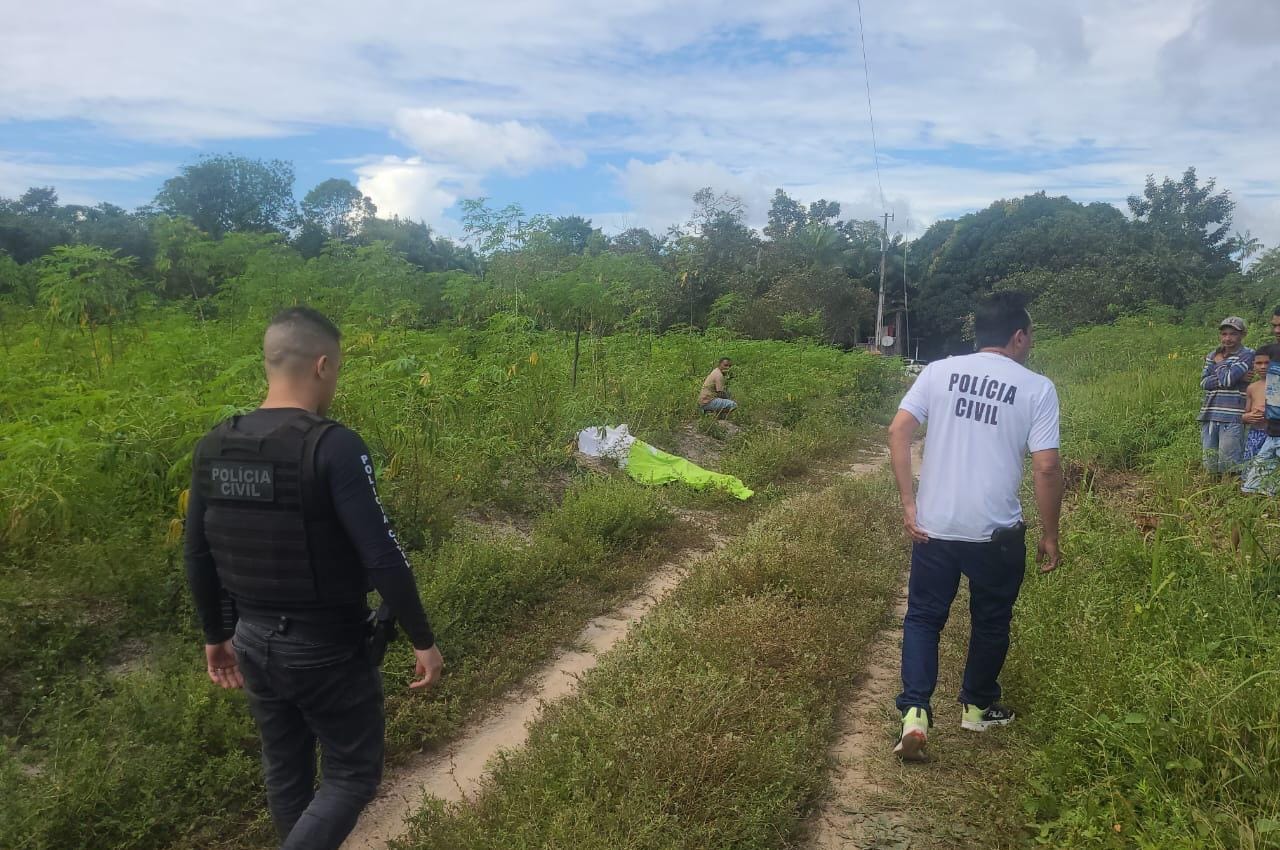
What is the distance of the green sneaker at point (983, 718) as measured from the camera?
11.3ft

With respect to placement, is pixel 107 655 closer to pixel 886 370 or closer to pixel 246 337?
pixel 246 337

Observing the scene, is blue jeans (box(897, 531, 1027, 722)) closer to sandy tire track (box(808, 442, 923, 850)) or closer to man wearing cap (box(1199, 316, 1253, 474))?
sandy tire track (box(808, 442, 923, 850))

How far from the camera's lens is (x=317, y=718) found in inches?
88.3

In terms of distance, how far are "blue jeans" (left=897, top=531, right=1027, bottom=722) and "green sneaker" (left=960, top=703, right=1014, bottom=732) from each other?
0.42 feet

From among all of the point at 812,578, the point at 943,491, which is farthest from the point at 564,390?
the point at 943,491

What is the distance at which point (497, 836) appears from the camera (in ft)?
8.70

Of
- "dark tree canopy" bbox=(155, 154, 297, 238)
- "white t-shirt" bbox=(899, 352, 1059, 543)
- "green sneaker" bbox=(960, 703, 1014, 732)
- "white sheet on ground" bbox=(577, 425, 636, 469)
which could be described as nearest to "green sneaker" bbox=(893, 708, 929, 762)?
"green sneaker" bbox=(960, 703, 1014, 732)

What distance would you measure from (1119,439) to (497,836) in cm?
784

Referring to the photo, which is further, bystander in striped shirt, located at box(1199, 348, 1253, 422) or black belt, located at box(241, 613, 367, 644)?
bystander in striped shirt, located at box(1199, 348, 1253, 422)

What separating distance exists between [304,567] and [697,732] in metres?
1.70

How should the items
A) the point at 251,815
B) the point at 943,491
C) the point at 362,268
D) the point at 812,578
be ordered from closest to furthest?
the point at 251,815, the point at 943,491, the point at 812,578, the point at 362,268

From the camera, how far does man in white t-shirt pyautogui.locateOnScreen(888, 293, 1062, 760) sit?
10.5ft

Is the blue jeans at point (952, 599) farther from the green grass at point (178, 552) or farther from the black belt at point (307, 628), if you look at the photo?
the black belt at point (307, 628)

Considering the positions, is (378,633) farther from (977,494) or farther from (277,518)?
(977,494)
